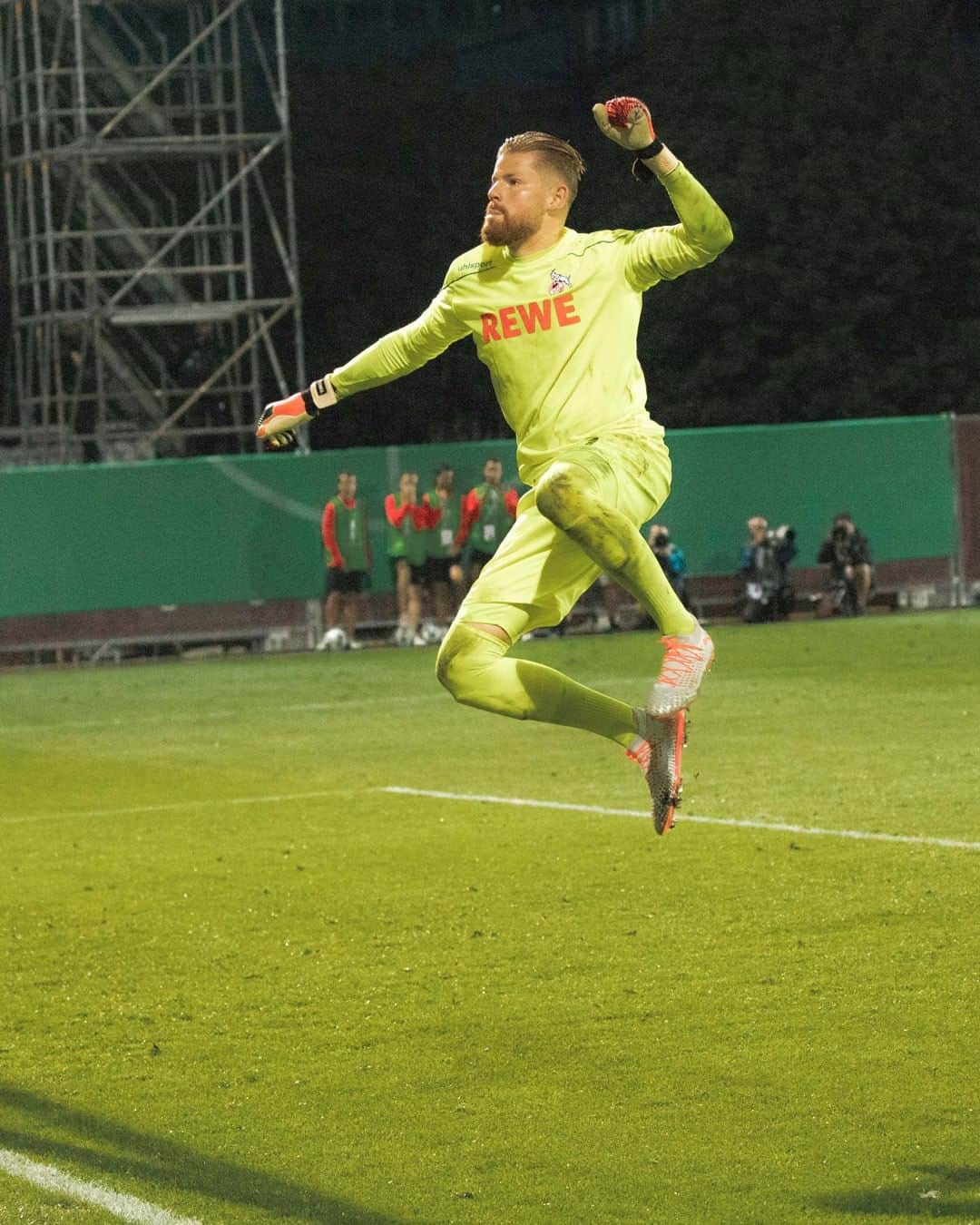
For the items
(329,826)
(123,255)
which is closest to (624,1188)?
(329,826)

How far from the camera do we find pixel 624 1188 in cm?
611

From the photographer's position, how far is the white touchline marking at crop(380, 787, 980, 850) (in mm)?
11844

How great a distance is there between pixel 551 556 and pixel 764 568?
2224cm

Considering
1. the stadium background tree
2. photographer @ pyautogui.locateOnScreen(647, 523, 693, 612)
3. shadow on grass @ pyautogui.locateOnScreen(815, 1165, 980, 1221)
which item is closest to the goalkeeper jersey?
shadow on grass @ pyautogui.locateOnScreen(815, 1165, 980, 1221)

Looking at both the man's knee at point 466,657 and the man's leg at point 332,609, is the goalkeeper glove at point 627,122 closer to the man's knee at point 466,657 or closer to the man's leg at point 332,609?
the man's knee at point 466,657

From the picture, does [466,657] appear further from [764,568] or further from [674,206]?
[764,568]

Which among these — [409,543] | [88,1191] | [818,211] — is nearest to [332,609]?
[409,543]

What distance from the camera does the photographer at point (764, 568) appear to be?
97.6 feet

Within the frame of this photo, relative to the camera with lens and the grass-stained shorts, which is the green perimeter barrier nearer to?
the camera with lens

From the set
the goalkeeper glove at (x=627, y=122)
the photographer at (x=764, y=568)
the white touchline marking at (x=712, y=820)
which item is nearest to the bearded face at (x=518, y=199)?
the goalkeeper glove at (x=627, y=122)

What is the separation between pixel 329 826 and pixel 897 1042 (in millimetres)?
6453

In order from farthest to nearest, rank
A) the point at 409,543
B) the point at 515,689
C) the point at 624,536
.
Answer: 1. the point at 409,543
2. the point at 515,689
3. the point at 624,536

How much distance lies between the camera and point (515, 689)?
772 centimetres

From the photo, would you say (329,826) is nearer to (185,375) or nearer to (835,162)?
(185,375)
